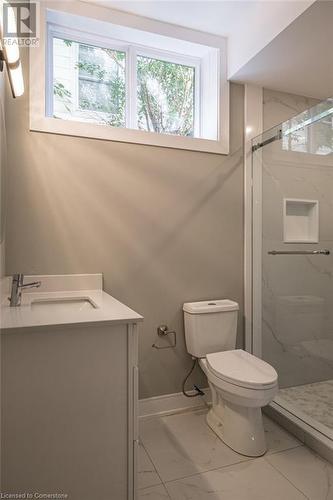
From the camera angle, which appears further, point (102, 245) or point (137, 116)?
point (137, 116)

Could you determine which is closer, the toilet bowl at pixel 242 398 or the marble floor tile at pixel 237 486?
the marble floor tile at pixel 237 486

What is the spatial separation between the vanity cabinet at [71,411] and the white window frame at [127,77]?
1.30 metres

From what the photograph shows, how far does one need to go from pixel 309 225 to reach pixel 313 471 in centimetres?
165

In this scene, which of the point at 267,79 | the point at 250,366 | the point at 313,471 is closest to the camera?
the point at 313,471

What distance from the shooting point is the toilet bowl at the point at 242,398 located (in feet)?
5.12

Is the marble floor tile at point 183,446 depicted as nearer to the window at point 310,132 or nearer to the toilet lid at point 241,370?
the toilet lid at point 241,370

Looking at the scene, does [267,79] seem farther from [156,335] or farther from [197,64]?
[156,335]

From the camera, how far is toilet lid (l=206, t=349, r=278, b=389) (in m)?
1.56

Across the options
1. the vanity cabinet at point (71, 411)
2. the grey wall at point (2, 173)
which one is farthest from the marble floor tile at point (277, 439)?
the grey wall at point (2, 173)

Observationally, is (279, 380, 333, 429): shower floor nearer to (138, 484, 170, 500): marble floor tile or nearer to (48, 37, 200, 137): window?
(138, 484, 170, 500): marble floor tile

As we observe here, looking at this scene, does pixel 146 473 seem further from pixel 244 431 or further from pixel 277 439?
pixel 277 439

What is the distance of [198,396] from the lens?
2.15 m

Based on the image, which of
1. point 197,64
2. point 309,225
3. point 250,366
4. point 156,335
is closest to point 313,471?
point 250,366

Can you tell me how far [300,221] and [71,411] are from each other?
2.10 meters
